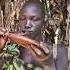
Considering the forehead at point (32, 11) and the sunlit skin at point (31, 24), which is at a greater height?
the forehead at point (32, 11)

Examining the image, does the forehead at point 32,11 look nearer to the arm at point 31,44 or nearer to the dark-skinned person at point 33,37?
the dark-skinned person at point 33,37

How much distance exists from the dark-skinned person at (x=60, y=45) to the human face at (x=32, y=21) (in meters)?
0.09

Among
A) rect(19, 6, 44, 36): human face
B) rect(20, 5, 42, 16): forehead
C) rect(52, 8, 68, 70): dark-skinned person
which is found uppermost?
rect(20, 5, 42, 16): forehead

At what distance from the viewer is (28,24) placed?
2.51 meters

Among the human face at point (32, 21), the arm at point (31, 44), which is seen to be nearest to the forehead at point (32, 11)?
the human face at point (32, 21)

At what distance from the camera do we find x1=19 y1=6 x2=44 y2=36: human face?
98.9 inches

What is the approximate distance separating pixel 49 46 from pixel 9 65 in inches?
9.4

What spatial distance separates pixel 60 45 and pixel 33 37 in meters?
0.15

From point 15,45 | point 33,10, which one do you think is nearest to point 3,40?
Answer: point 15,45

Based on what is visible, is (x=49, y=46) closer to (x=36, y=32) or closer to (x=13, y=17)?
(x=36, y=32)

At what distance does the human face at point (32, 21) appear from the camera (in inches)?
98.9

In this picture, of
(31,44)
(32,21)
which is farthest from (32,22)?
(31,44)

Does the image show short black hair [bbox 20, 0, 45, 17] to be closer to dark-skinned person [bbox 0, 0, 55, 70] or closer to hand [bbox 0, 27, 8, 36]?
dark-skinned person [bbox 0, 0, 55, 70]

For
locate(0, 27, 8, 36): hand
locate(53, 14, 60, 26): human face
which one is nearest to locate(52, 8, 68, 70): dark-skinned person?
locate(53, 14, 60, 26): human face
